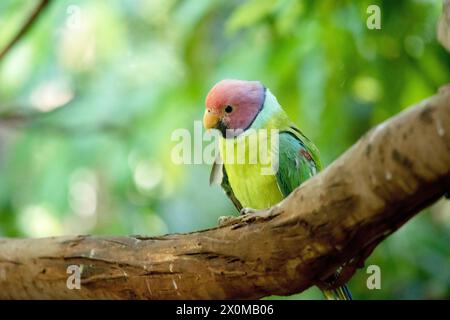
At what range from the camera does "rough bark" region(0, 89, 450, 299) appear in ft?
2.71

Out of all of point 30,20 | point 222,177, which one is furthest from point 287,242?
point 30,20

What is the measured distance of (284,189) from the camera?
1148mm

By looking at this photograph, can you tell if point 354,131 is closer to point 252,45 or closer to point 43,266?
point 252,45

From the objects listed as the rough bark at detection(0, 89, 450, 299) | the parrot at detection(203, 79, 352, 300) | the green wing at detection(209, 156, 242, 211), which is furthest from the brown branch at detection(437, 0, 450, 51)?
the green wing at detection(209, 156, 242, 211)

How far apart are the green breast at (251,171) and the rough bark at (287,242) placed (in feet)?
0.37

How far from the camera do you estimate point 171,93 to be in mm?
2016

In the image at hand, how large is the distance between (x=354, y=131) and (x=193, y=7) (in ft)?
1.58

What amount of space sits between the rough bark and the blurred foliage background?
541mm

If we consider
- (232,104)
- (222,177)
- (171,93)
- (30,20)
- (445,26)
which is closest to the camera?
(445,26)

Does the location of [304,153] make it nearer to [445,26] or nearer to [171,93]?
[445,26]

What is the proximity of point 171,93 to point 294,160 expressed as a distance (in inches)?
37.3

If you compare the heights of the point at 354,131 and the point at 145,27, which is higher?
the point at 145,27

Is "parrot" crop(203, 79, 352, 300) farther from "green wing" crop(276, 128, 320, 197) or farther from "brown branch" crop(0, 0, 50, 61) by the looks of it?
"brown branch" crop(0, 0, 50, 61)

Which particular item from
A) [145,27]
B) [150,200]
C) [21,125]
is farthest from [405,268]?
[21,125]
